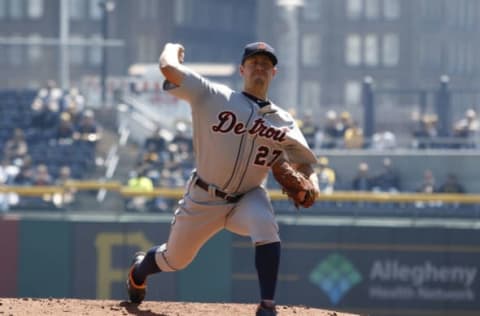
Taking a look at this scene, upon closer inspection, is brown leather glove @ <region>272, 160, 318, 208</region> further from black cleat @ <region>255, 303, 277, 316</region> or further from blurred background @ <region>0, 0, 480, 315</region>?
blurred background @ <region>0, 0, 480, 315</region>

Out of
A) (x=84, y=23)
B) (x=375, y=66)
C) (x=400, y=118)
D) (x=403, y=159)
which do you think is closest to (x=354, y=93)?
(x=375, y=66)

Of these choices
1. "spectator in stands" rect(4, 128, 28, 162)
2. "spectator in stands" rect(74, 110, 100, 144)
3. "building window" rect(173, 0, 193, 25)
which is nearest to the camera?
"spectator in stands" rect(4, 128, 28, 162)

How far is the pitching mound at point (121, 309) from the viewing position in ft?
25.0

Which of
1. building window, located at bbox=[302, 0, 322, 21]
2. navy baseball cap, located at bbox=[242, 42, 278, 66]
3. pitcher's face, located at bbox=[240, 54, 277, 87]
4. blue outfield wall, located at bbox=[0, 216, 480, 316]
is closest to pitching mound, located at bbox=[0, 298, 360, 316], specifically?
pitcher's face, located at bbox=[240, 54, 277, 87]

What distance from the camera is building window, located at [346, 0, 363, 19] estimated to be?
1724 inches

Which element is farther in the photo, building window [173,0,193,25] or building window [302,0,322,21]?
building window [173,0,193,25]

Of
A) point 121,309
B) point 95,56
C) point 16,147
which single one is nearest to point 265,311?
point 121,309

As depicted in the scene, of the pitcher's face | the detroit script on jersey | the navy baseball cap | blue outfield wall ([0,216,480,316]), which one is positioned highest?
the navy baseball cap

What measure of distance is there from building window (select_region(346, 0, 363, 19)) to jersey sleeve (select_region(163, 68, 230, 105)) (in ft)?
121

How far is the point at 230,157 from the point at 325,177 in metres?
9.51

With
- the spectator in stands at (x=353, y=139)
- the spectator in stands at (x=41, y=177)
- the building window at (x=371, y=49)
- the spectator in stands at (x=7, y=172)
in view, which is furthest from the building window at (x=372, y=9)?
the spectator in stands at (x=41, y=177)

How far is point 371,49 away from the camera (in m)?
44.3

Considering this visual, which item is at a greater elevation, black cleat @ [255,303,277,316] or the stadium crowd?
black cleat @ [255,303,277,316]

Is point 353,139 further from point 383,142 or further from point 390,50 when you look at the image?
point 390,50
